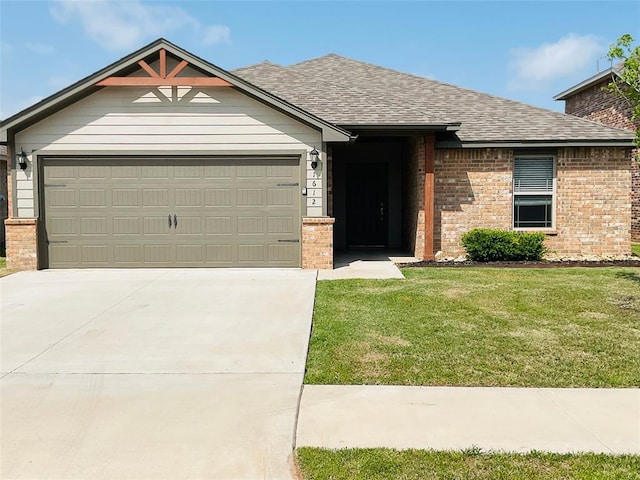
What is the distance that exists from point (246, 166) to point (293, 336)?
20.2ft

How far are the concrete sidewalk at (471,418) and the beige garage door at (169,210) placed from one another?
288 inches

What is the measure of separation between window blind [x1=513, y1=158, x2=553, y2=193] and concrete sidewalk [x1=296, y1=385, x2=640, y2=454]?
965 cm

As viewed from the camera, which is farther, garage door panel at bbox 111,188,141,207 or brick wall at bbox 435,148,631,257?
brick wall at bbox 435,148,631,257

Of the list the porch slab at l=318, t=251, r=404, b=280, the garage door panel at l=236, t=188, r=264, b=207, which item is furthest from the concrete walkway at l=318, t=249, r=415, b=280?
the garage door panel at l=236, t=188, r=264, b=207

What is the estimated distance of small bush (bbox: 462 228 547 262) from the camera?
12188 mm

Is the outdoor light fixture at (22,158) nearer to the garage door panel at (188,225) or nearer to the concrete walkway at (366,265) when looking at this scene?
the garage door panel at (188,225)

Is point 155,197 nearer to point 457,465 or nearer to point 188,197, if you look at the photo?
point 188,197

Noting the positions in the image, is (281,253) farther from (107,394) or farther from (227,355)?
(107,394)

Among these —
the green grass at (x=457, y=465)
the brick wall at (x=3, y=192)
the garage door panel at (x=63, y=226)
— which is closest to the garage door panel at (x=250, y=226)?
the garage door panel at (x=63, y=226)

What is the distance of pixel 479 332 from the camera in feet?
20.4

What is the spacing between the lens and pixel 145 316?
23.6ft

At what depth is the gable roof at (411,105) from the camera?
12609 mm

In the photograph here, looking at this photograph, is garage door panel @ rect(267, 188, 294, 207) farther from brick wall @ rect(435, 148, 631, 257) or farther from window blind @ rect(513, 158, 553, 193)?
window blind @ rect(513, 158, 553, 193)

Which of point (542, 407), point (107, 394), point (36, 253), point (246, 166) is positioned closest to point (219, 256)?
point (246, 166)
